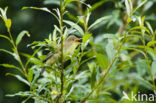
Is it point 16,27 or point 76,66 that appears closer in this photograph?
point 76,66

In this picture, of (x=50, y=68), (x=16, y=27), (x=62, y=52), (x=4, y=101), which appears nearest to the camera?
(x=62, y=52)

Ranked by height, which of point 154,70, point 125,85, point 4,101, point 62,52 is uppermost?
point 62,52

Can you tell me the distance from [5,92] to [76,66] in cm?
192

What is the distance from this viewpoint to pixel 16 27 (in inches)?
115

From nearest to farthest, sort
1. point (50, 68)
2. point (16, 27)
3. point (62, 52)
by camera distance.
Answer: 1. point (62, 52)
2. point (50, 68)
3. point (16, 27)

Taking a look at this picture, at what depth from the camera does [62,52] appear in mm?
942

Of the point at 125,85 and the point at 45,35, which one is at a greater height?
the point at 45,35

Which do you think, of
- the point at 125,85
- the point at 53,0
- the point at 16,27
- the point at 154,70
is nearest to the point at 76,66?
the point at 154,70

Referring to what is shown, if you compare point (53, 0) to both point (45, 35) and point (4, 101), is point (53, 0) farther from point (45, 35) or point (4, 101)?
point (4, 101)

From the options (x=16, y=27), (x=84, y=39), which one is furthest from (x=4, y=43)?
(x=84, y=39)

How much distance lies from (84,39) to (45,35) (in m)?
1.83

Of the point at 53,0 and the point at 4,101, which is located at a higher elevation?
the point at 53,0

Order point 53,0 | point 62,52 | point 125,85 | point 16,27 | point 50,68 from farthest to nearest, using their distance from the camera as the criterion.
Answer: point 16,27 < point 53,0 < point 125,85 < point 50,68 < point 62,52

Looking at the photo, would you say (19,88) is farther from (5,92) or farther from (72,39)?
(72,39)
